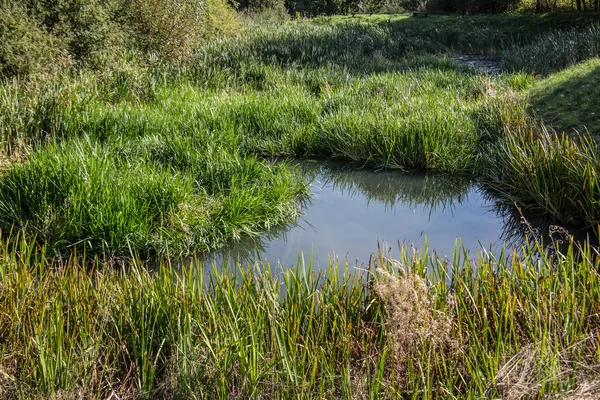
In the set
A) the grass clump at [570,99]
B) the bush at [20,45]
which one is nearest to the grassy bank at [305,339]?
the grass clump at [570,99]

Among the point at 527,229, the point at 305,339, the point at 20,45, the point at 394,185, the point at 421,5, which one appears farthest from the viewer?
the point at 421,5

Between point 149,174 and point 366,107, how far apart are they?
4.14 meters

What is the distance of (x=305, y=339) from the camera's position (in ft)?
9.04

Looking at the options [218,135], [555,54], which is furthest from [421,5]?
[218,135]

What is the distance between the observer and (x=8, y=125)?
21.0ft

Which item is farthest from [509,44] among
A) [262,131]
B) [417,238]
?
[417,238]

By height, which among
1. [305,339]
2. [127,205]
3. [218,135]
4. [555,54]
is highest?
[555,54]

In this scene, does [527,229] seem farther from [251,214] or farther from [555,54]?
[555,54]

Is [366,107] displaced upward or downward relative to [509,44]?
downward

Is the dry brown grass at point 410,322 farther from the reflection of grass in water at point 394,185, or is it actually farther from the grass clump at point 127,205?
the reflection of grass in water at point 394,185

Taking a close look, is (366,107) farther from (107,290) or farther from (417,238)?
(107,290)

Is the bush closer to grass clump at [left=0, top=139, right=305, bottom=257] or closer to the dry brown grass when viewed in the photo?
grass clump at [left=0, top=139, right=305, bottom=257]

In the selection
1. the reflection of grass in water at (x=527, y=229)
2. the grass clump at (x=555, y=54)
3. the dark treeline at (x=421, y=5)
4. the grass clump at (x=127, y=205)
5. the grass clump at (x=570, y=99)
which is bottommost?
the reflection of grass in water at (x=527, y=229)

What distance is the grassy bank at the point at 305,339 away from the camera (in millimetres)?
2406
